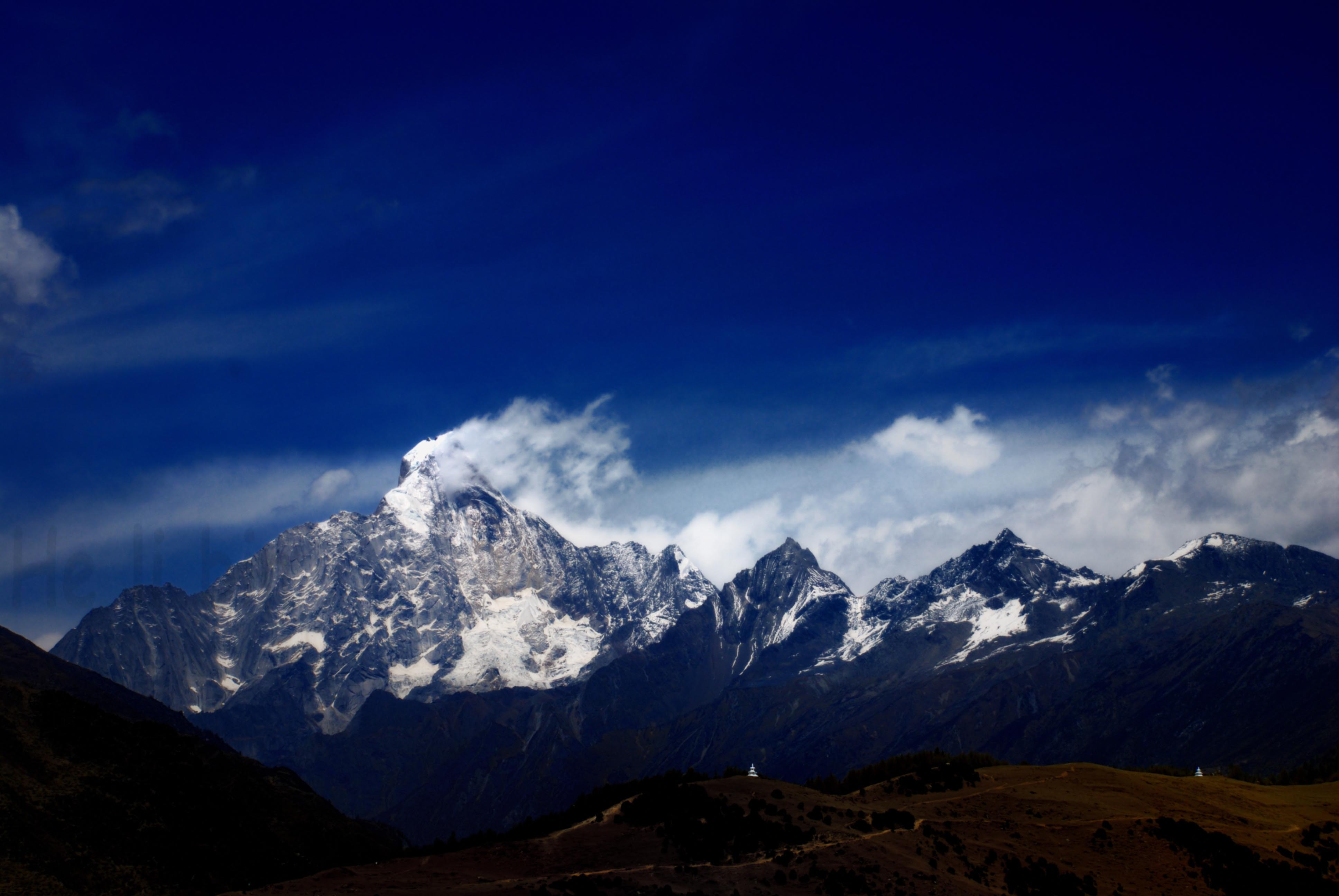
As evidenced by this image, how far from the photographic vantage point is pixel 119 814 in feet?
312

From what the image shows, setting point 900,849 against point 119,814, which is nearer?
point 900,849

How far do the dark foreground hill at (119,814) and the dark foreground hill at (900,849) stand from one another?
22.2 m

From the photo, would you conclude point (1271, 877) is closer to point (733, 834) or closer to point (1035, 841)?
point (1035, 841)

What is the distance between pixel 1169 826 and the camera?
287 feet

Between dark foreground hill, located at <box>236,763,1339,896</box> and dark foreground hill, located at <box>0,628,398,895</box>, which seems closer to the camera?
dark foreground hill, located at <box>236,763,1339,896</box>

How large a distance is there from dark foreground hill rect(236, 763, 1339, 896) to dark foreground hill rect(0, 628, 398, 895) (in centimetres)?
2219

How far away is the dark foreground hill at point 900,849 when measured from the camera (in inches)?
2904

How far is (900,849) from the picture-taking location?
265 ft

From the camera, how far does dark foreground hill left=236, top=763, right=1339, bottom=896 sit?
73750 mm

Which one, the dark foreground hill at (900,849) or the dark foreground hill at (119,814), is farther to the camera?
the dark foreground hill at (119,814)

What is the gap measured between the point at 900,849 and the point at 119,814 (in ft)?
231

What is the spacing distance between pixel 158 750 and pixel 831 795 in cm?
7595

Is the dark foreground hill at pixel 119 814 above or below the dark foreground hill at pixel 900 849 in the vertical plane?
above

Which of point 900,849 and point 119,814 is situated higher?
point 119,814
